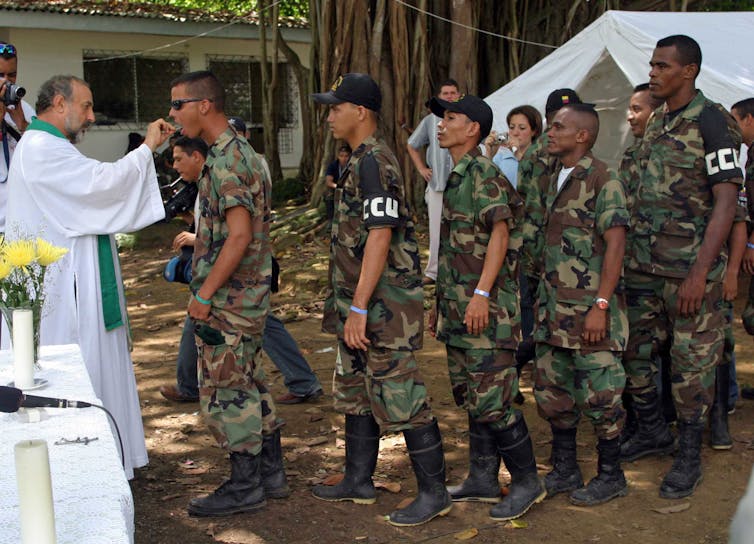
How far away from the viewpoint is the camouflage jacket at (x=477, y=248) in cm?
407

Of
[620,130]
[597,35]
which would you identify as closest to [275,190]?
[620,130]

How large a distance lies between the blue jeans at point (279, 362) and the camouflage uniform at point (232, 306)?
151 cm

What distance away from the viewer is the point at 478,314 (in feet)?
13.1

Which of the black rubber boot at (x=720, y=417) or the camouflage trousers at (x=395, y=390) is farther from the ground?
the camouflage trousers at (x=395, y=390)

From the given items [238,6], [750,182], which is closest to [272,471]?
[750,182]

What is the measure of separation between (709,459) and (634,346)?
78 centimetres

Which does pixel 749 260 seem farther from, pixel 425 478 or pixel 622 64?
pixel 622 64

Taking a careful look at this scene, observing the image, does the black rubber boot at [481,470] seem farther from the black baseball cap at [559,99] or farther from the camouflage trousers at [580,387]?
the black baseball cap at [559,99]

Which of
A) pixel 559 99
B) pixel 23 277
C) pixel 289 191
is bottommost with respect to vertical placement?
pixel 289 191

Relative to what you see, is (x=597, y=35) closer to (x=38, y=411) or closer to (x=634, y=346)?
(x=634, y=346)

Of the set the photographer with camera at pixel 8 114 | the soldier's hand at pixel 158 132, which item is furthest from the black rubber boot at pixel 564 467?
the photographer with camera at pixel 8 114

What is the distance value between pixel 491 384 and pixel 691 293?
3.65 ft

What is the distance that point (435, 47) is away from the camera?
11547mm

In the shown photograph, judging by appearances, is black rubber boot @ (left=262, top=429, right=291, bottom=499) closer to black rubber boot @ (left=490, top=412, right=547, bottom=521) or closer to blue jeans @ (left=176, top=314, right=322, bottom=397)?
black rubber boot @ (left=490, top=412, right=547, bottom=521)
